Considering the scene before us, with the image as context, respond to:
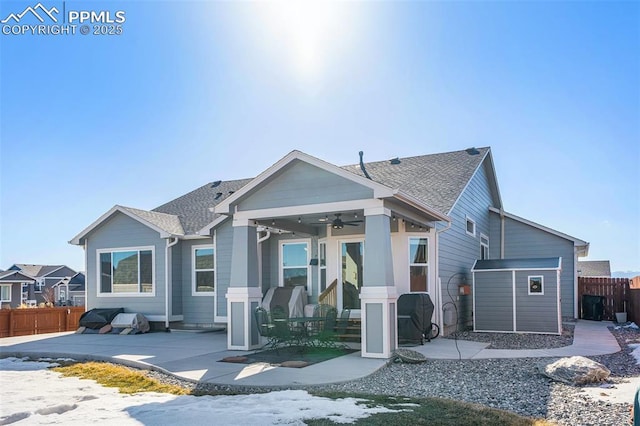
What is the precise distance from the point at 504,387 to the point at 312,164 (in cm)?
518

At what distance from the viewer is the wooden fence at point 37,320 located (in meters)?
14.9

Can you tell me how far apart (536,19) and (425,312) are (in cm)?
631

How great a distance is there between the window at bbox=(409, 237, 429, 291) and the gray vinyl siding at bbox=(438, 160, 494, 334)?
16.8 inches

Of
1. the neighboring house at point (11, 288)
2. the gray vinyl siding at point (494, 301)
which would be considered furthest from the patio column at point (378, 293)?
the neighboring house at point (11, 288)

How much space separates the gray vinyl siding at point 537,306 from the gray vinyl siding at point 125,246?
31.6 feet

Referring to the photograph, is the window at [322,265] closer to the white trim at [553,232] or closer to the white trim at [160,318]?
the white trim at [160,318]

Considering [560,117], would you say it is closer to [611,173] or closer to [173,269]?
[611,173]

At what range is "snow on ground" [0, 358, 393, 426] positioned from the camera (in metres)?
5.23

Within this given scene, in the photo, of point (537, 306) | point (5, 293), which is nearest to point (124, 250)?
point (537, 306)

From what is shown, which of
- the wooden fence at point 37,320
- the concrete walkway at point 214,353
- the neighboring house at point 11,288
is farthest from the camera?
the neighboring house at point 11,288

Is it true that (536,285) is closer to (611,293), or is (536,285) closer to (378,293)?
(378,293)

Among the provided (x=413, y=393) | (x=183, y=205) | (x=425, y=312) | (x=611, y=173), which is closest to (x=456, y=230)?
(x=425, y=312)

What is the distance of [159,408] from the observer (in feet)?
19.1

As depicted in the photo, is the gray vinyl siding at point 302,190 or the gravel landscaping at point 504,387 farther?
the gray vinyl siding at point 302,190
